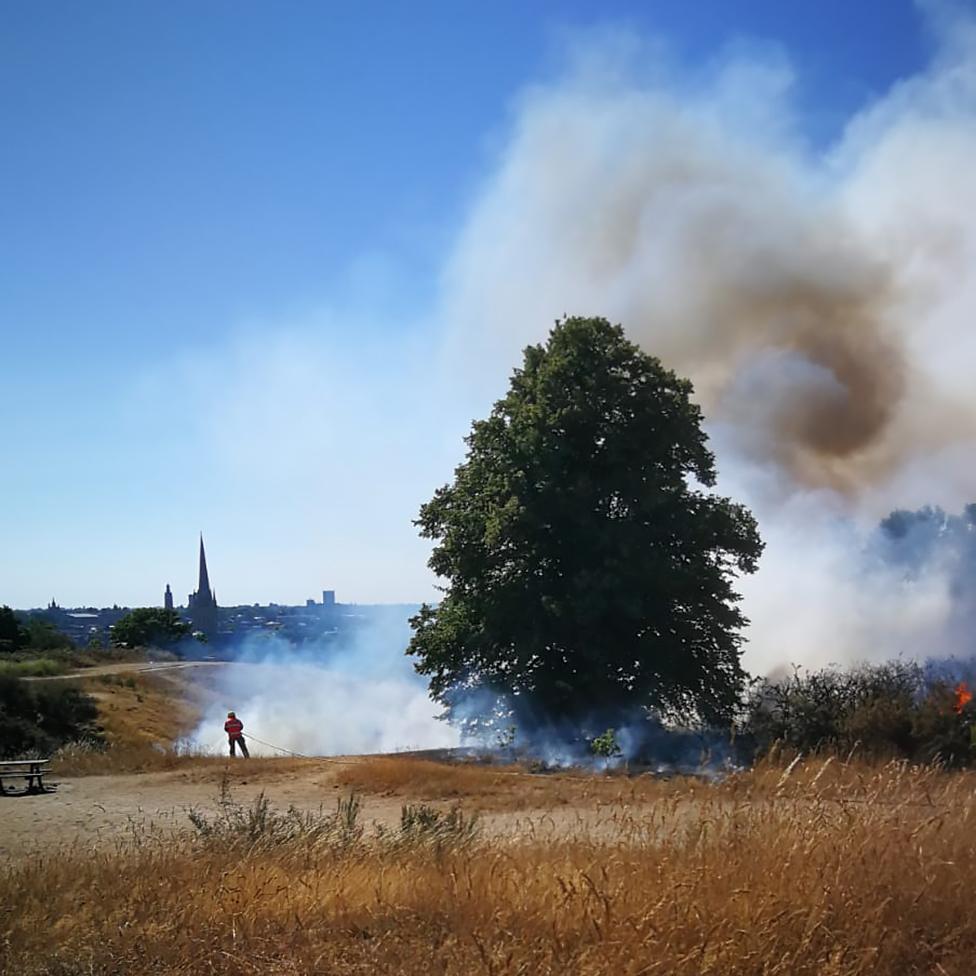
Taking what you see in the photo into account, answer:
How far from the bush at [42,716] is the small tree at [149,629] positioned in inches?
1435

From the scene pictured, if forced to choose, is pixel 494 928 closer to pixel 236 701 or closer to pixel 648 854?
pixel 648 854

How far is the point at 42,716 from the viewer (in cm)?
2867

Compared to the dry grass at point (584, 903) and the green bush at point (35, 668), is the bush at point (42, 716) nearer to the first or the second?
the green bush at point (35, 668)

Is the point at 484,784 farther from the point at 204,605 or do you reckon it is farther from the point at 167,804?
the point at 204,605

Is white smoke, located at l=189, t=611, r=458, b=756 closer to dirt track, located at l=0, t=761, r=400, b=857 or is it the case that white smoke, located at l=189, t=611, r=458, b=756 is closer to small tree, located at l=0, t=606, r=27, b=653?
dirt track, located at l=0, t=761, r=400, b=857

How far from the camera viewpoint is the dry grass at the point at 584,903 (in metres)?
3.87

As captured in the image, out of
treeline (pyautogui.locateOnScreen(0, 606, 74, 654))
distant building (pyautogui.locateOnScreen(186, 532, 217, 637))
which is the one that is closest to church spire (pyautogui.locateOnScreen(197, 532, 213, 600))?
distant building (pyautogui.locateOnScreen(186, 532, 217, 637))

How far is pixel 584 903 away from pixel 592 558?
16440 millimetres

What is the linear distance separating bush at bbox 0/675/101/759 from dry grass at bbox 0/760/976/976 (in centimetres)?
2196

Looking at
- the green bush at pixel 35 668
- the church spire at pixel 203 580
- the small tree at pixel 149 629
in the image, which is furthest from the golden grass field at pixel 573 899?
the church spire at pixel 203 580

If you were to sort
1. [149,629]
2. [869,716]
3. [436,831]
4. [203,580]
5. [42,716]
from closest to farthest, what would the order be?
[436,831] → [869,716] → [42,716] → [149,629] → [203,580]

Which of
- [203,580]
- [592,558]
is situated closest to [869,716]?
[592,558]

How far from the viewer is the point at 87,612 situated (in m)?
189

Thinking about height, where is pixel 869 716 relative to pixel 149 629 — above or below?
above
